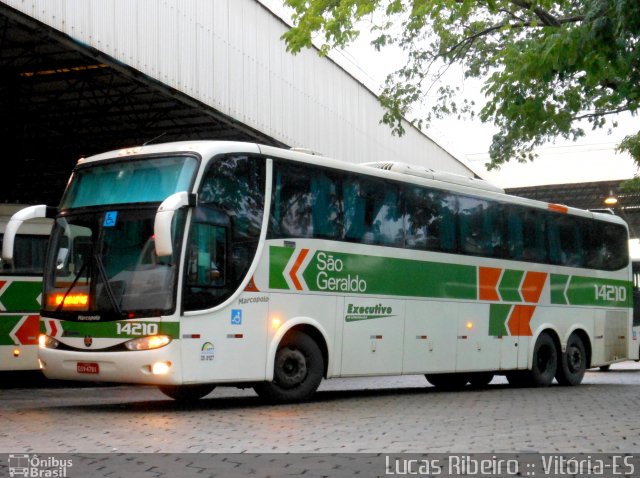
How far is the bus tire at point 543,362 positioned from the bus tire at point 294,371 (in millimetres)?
6117

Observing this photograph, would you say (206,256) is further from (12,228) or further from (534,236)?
(534,236)

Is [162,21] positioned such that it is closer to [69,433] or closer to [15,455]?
[69,433]

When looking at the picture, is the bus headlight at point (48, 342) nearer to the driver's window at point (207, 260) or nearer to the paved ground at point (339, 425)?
the paved ground at point (339, 425)

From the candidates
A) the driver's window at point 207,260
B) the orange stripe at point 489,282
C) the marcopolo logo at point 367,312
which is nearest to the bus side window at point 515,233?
the orange stripe at point 489,282

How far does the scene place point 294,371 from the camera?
13.4 m

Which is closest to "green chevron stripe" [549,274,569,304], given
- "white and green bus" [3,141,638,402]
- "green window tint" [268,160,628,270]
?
"green window tint" [268,160,628,270]

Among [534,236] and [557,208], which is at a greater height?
[557,208]

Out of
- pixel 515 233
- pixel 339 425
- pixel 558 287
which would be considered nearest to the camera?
pixel 339 425

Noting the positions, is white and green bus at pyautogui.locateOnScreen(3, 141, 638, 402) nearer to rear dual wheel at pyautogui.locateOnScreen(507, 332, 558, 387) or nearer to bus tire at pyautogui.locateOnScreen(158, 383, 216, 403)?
bus tire at pyautogui.locateOnScreen(158, 383, 216, 403)

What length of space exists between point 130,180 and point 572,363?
1026 centimetres

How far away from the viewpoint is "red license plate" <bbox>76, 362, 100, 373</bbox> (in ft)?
39.4

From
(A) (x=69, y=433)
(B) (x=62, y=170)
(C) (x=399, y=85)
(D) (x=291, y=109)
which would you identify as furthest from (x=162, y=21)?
(B) (x=62, y=170)

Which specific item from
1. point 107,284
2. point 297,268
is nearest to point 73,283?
point 107,284

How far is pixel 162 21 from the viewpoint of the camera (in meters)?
21.7
